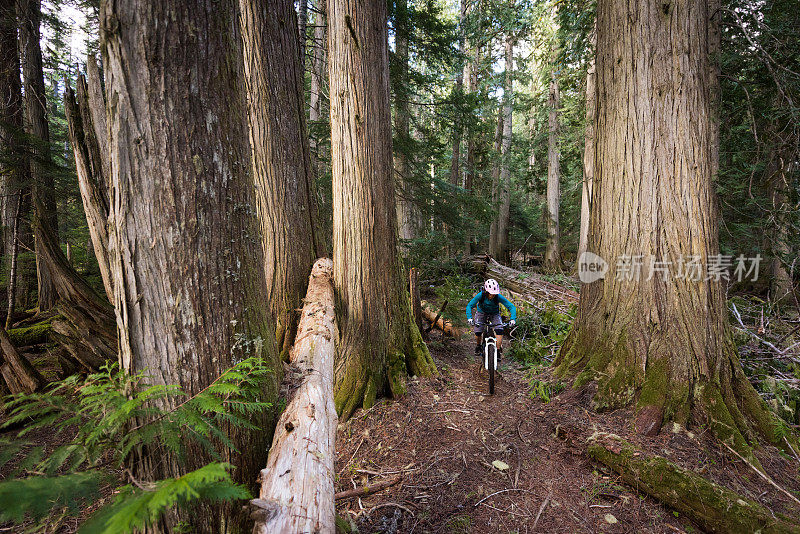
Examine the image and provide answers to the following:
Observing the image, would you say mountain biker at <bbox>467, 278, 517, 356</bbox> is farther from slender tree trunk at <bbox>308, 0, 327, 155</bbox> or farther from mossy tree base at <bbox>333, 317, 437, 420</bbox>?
→ slender tree trunk at <bbox>308, 0, 327, 155</bbox>

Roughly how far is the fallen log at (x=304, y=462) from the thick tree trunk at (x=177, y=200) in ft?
0.80

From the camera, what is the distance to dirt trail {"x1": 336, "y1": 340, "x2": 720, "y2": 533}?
9.06 feet

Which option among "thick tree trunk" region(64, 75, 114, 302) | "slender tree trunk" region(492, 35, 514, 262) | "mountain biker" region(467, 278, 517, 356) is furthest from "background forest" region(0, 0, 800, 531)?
"slender tree trunk" region(492, 35, 514, 262)

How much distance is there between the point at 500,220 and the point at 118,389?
16.7m

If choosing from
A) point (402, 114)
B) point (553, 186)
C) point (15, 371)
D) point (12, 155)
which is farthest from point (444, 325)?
point (553, 186)

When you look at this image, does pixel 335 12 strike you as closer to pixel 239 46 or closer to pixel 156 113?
pixel 239 46

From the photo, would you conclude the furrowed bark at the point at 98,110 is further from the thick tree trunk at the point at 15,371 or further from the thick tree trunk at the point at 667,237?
the thick tree trunk at the point at 15,371

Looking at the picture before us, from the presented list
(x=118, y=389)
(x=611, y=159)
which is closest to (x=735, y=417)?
(x=611, y=159)

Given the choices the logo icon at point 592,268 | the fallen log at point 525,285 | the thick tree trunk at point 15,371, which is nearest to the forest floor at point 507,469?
the logo icon at point 592,268

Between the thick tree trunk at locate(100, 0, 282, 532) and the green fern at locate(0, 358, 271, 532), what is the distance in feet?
0.42

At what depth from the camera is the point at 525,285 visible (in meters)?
9.28

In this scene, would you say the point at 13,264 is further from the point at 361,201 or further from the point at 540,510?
the point at 540,510

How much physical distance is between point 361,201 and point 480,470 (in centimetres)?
333

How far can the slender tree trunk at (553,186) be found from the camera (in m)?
14.4
